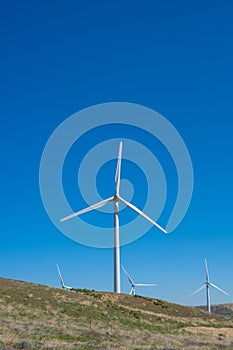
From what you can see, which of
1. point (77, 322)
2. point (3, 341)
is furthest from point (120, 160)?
point (3, 341)

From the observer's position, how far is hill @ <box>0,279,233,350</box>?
1427 inches

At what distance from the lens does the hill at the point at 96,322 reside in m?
36.2

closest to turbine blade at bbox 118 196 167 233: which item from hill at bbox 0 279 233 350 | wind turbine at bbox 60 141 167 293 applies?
wind turbine at bbox 60 141 167 293

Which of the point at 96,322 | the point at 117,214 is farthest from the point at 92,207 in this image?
the point at 96,322

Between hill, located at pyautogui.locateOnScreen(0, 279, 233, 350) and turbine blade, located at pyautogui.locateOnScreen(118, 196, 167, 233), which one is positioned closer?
hill, located at pyautogui.locateOnScreen(0, 279, 233, 350)

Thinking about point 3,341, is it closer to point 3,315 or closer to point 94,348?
point 94,348

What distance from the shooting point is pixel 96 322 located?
5284 centimetres

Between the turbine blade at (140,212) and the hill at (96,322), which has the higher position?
the turbine blade at (140,212)

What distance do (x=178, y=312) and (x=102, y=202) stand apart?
23739 millimetres

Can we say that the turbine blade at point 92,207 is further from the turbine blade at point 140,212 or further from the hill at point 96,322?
the hill at point 96,322

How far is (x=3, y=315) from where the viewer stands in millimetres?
49250

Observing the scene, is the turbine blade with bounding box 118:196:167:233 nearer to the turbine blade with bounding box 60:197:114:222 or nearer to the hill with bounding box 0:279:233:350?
the turbine blade with bounding box 60:197:114:222

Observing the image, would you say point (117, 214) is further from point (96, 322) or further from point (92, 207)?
point (96, 322)

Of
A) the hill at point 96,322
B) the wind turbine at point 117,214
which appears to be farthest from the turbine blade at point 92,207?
the hill at point 96,322
